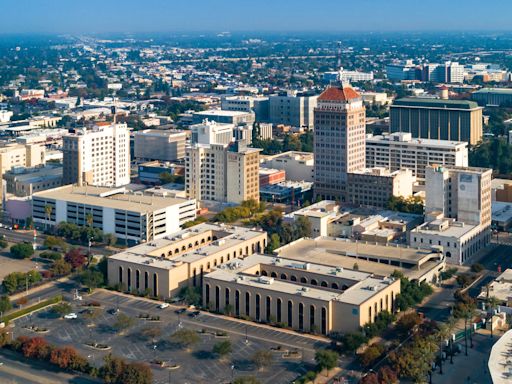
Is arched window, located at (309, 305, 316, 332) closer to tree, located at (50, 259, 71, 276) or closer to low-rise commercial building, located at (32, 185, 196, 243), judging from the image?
tree, located at (50, 259, 71, 276)

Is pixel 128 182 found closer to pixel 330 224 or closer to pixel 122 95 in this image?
pixel 330 224

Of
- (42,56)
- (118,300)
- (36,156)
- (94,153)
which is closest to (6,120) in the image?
(36,156)

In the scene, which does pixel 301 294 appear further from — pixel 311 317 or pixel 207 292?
pixel 207 292

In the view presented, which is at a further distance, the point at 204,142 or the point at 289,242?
the point at 204,142

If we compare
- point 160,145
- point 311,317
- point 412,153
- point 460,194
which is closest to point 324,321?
point 311,317

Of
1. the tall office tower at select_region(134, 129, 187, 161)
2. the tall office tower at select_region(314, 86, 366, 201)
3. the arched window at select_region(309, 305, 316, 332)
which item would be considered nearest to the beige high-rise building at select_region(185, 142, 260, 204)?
the tall office tower at select_region(314, 86, 366, 201)

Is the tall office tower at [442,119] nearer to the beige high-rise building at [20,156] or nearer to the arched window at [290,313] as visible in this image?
the beige high-rise building at [20,156]

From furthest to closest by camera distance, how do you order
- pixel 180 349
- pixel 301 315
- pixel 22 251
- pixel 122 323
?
pixel 22 251
pixel 301 315
pixel 122 323
pixel 180 349
